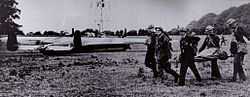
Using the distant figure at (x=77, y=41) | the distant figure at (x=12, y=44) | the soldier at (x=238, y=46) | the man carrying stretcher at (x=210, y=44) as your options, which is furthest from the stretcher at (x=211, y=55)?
the distant figure at (x=12, y=44)

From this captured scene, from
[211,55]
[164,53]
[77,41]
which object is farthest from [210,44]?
[77,41]

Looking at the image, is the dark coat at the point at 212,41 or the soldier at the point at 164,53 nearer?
the soldier at the point at 164,53

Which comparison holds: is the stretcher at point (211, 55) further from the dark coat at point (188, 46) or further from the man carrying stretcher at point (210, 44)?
the dark coat at point (188, 46)

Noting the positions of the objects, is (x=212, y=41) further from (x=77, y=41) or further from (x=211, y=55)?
(x=77, y=41)

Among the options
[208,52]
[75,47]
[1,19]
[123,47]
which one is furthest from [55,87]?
[123,47]

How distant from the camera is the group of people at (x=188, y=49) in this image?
856cm

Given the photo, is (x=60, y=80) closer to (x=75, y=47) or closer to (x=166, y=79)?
(x=166, y=79)

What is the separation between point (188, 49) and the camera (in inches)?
337

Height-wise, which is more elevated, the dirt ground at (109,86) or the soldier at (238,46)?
the soldier at (238,46)

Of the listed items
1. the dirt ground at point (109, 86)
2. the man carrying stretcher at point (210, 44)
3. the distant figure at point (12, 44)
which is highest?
the man carrying stretcher at point (210, 44)

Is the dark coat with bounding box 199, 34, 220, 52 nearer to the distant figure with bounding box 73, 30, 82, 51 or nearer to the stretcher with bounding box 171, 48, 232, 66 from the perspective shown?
the stretcher with bounding box 171, 48, 232, 66

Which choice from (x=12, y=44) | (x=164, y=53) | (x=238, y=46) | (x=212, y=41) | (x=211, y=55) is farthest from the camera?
(x=12, y=44)

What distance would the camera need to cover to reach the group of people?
8562mm

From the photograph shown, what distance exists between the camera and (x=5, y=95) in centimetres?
759
